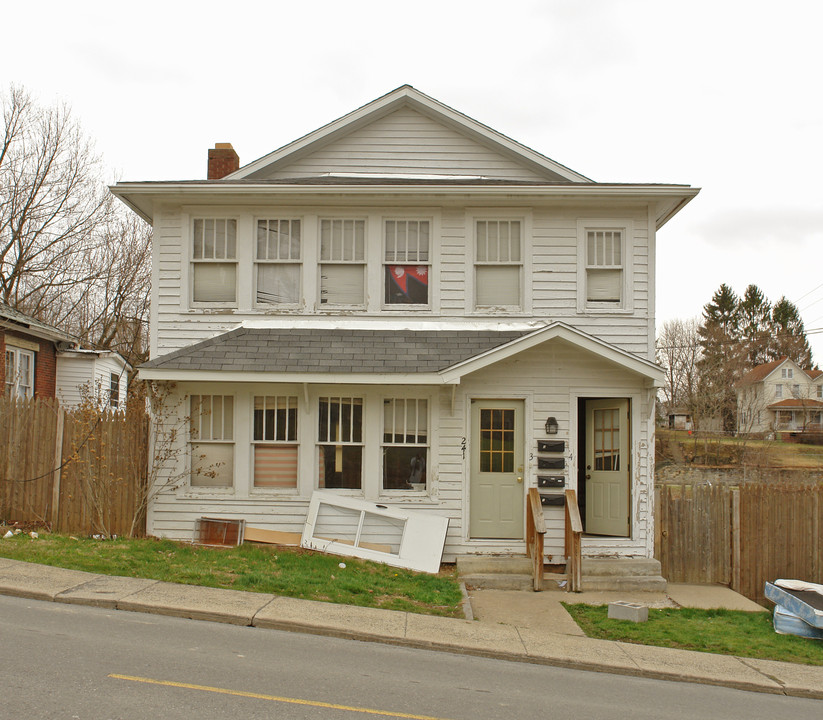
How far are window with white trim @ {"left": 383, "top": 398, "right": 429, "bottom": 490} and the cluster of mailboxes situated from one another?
5.77ft

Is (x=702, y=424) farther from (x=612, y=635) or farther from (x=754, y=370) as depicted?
(x=612, y=635)

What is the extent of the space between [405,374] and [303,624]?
4.23 metres

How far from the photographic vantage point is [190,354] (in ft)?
36.8

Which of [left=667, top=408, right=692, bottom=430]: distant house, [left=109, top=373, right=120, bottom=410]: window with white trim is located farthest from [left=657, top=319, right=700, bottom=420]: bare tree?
[left=109, top=373, right=120, bottom=410]: window with white trim

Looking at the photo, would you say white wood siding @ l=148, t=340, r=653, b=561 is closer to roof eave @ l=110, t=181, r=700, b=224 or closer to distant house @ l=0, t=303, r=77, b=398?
roof eave @ l=110, t=181, r=700, b=224

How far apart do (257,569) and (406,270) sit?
5.21 metres

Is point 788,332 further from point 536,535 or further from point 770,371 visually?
point 536,535

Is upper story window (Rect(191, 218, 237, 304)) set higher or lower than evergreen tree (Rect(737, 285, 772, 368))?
lower

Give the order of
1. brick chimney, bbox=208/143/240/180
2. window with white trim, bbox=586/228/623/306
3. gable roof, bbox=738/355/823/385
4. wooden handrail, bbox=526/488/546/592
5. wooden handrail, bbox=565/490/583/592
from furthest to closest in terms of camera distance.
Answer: gable roof, bbox=738/355/823/385 < brick chimney, bbox=208/143/240/180 < window with white trim, bbox=586/228/623/306 < wooden handrail, bbox=565/490/583/592 < wooden handrail, bbox=526/488/546/592

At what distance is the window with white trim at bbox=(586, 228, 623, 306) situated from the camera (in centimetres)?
1205

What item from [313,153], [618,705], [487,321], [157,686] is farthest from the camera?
[313,153]

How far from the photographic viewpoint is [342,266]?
12188 mm

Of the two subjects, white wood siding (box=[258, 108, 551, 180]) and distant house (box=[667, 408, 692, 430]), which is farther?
distant house (box=[667, 408, 692, 430])

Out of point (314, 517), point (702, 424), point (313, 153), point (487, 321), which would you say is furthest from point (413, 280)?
point (702, 424)
